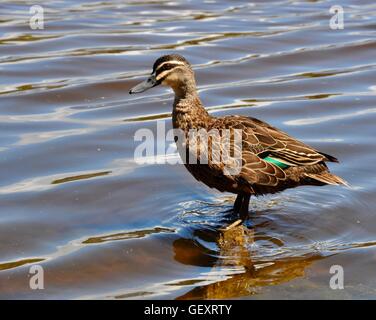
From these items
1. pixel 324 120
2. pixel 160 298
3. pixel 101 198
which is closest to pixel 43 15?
pixel 324 120

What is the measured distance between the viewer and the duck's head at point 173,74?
26.1 ft

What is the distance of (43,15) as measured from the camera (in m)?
15.1

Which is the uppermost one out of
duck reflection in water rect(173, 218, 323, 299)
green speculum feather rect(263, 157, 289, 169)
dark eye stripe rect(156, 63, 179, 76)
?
dark eye stripe rect(156, 63, 179, 76)

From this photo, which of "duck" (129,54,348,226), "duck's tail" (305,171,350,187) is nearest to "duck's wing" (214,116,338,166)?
"duck" (129,54,348,226)

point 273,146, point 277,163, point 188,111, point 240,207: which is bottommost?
point 240,207

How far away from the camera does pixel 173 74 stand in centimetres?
799

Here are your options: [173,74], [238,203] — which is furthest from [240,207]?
[173,74]

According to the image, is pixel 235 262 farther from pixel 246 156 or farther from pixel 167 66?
pixel 167 66

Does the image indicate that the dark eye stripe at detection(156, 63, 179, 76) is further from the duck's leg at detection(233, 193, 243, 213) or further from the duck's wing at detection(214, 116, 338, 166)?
the duck's leg at detection(233, 193, 243, 213)

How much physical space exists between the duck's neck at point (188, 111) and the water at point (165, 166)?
84 cm

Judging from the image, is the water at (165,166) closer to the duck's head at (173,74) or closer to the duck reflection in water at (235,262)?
the duck reflection in water at (235,262)

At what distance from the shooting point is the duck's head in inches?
313

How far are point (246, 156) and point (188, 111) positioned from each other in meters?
0.73
